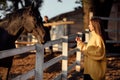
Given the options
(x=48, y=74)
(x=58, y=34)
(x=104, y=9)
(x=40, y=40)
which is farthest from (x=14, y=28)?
(x=58, y=34)

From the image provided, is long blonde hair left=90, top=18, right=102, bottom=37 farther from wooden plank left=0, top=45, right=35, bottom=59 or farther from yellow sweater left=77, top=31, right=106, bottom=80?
wooden plank left=0, top=45, right=35, bottom=59

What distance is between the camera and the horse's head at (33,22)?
21.0 ft

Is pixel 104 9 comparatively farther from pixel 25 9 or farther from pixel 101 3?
pixel 25 9

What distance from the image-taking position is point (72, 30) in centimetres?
2566

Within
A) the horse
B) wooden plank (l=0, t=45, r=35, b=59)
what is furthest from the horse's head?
wooden plank (l=0, t=45, r=35, b=59)

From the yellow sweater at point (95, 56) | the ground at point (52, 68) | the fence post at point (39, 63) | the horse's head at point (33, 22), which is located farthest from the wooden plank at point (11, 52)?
the ground at point (52, 68)

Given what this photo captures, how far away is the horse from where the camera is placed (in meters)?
6.41

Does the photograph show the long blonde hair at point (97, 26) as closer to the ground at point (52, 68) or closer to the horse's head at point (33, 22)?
the horse's head at point (33, 22)

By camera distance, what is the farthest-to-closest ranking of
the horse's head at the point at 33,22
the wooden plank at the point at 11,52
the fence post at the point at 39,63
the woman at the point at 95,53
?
the horse's head at the point at 33,22 < the fence post at the point at 39,63 < the woman at the point at 95,53 < the wooden plank at the point at 11,52

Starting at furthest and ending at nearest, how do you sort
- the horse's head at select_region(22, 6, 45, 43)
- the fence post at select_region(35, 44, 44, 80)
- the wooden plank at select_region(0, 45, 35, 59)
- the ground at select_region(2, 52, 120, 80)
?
the ground at select_region(2, 52, 120, 80) < the horse's head at select_region(22, 6, 45, 43) < the fence post at select_region(35, 44, 44, 80) < the wooden plank at select_region(0, 45, 35, 59)

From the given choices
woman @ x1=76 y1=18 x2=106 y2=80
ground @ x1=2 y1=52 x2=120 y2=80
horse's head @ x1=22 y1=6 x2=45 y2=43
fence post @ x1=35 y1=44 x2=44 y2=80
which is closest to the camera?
woman @ x1=76 y1=18 x2=106 y2=80

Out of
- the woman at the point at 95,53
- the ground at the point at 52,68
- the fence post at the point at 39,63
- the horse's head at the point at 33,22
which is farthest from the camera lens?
the ground at the point at 52,68

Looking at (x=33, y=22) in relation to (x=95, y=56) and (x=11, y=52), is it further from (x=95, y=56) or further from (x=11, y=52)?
(x=11, y=52)

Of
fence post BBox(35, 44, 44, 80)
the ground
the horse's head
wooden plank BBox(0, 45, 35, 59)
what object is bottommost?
the ground
